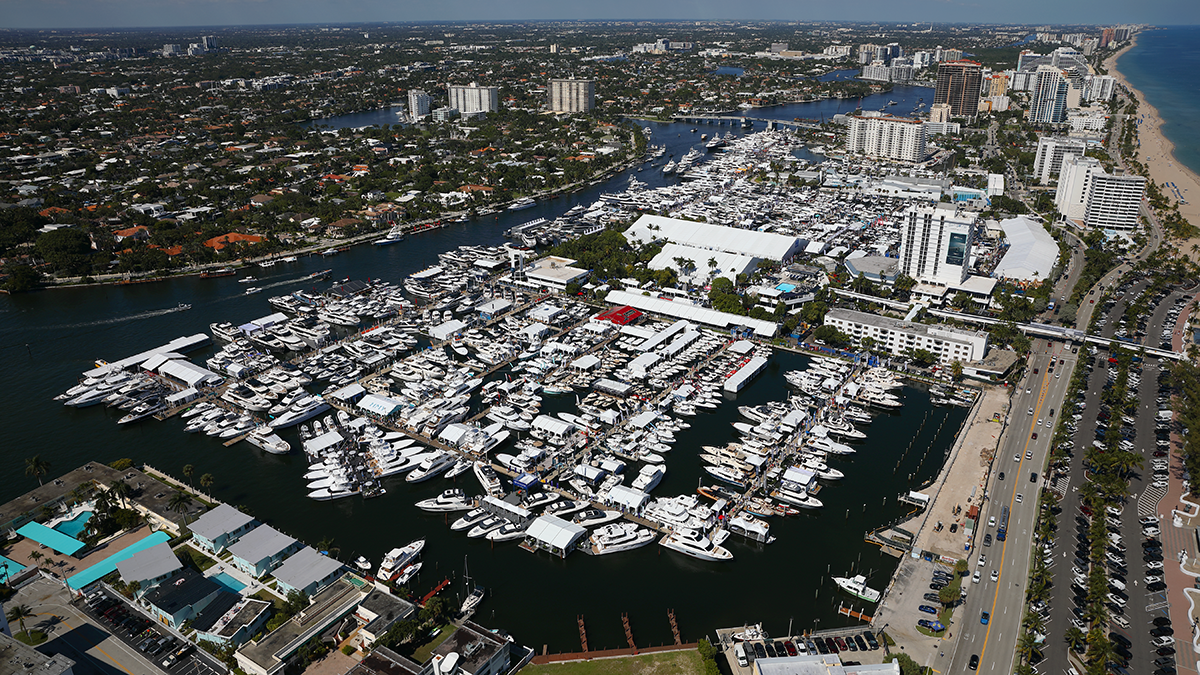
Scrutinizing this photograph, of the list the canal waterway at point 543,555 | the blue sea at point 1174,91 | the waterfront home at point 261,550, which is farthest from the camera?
the blue sea at point 1174,91

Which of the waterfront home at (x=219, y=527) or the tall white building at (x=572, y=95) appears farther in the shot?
the tall white building at (x=572, y=95)

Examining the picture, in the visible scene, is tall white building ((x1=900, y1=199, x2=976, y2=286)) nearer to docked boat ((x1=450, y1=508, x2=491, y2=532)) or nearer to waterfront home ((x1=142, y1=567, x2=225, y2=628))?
docked boat ((x1=450, y1=508, x2=491, y2=532))

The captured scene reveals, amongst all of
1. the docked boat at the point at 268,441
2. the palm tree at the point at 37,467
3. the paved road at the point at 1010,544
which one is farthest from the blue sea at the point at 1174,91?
the palm tree at the point at 37,467

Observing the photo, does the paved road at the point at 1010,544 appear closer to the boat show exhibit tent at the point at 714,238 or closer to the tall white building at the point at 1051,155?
the boat show exhibit tent at the point at 714,238

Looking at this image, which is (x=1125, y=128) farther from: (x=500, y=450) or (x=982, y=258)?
(x=500, y=450)

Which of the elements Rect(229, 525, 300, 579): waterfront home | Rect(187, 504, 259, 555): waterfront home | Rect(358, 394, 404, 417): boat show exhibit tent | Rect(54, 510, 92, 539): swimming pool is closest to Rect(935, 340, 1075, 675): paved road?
Rect(229, 525, 300, 579): waterfront home

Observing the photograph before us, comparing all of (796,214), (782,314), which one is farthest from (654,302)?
(796,214)
